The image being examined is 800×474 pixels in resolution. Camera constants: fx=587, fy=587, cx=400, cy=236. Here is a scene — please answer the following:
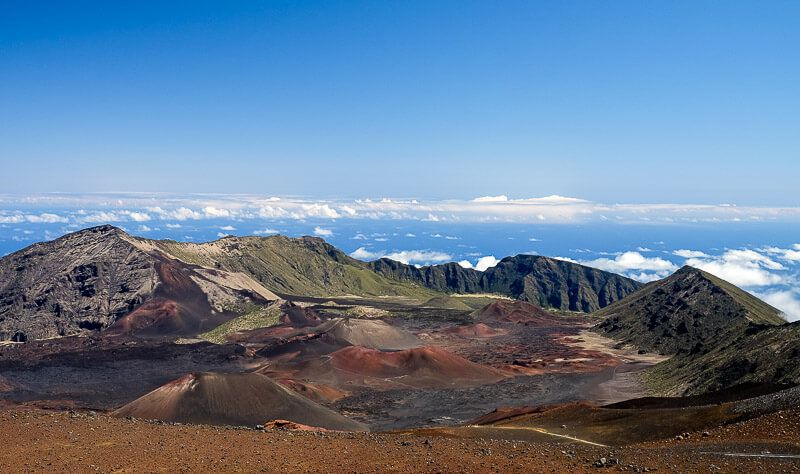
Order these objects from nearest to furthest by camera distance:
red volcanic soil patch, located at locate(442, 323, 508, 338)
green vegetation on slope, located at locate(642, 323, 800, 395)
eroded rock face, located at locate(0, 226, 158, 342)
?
green vegetation on slope, located at locate(642, 323, 800, 395), eroded rock face, located at locate(0, 226, 158, 342), red volcanic soil patch, located at locate(442, 323, 508, 338)

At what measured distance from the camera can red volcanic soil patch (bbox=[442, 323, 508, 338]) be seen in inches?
6289

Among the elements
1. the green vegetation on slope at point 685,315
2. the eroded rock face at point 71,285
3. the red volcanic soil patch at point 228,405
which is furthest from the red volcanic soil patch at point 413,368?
the eroded rock face at point 71,285

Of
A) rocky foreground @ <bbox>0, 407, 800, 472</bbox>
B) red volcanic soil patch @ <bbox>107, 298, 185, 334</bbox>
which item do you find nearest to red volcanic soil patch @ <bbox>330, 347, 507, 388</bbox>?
red volcanic soil patch @ <bbox>107, 298, 185, 334</bbox>

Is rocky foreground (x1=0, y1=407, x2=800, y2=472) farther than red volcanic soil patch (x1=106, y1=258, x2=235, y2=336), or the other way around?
red volcanic soil patch (x1=106, y1=258, x2=235, y2=336)

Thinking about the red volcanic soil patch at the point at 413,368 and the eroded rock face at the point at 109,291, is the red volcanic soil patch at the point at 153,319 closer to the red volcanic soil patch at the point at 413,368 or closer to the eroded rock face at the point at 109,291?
the eroded rock face at the point at 109,291

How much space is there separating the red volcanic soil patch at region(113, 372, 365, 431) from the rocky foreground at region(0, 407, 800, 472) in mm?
26983

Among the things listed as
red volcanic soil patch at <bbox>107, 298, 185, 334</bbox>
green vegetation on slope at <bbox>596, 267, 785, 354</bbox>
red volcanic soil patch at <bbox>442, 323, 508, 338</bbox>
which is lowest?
red volcanic soil patch at <bbox>442, 323, 508, 338</bbox>

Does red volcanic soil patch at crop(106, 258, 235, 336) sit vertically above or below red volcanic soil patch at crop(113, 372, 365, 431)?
below

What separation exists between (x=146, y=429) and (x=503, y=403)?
56863 millimetres

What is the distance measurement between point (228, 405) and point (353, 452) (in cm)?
3731

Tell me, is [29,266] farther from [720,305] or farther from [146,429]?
[720,305]

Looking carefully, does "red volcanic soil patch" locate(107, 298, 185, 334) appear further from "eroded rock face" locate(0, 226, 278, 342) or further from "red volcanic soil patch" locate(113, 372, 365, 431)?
"red volcanic soil patch" locate(113, 372, 365, 431)

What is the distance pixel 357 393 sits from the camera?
88.6 metres

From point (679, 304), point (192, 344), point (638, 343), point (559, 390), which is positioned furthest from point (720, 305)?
point (192, 344)
